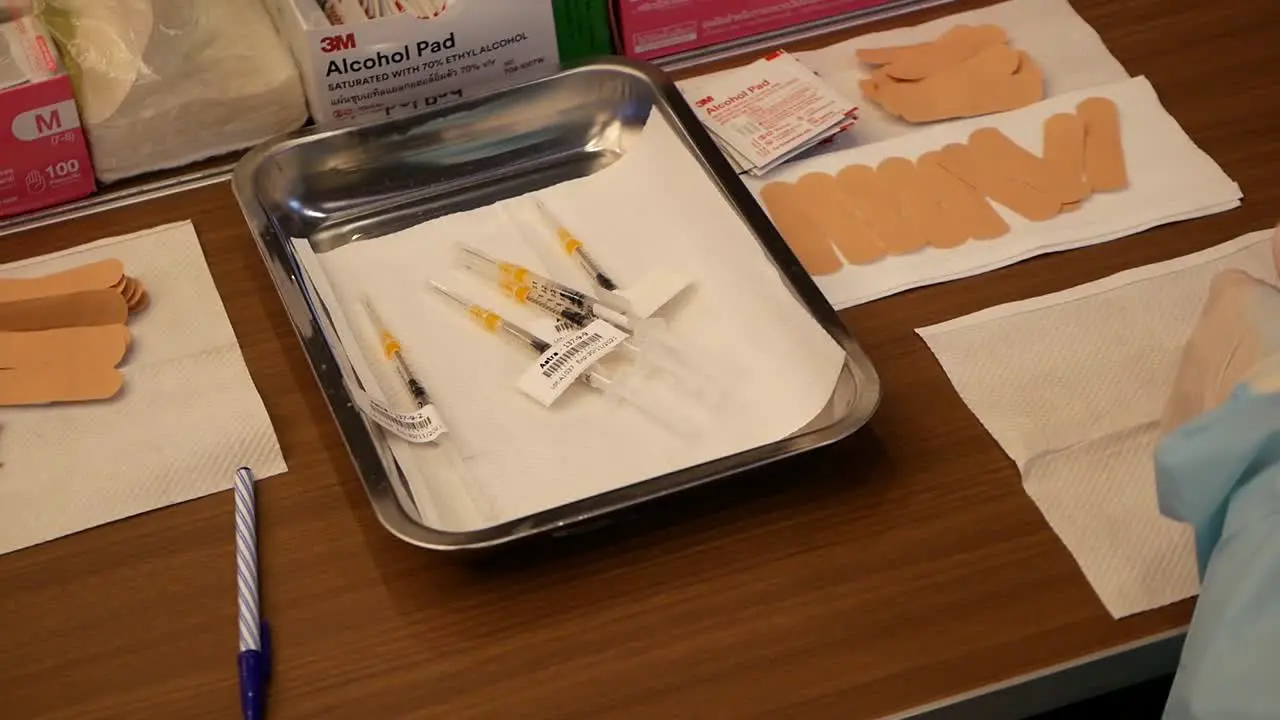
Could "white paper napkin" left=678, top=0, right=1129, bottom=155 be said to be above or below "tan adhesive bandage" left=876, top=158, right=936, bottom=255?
above

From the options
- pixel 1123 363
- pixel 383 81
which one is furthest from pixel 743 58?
pixel 1123 363

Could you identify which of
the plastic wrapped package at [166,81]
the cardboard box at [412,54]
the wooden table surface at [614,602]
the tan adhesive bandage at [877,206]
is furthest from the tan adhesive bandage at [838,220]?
the plastic wrapped package at [166,81]

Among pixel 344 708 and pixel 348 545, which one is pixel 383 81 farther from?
pixel 344 708

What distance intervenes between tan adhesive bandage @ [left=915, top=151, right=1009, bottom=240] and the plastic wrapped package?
17.7 inches

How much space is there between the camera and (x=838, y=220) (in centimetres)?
96

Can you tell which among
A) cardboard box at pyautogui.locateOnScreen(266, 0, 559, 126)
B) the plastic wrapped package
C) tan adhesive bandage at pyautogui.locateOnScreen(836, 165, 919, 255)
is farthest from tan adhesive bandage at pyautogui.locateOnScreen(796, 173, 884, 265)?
the plastic wrapped package

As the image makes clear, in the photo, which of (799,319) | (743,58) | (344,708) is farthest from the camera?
(743,58)

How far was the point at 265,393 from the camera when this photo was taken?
2.86ft

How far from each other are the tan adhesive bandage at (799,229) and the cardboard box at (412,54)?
0.20 meters

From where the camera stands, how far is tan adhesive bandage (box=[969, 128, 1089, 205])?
97 centimetres

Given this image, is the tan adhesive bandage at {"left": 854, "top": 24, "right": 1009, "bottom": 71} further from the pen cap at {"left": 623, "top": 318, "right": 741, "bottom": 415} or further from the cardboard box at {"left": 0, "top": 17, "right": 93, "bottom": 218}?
the cardboard box at {"left": 0, "top": 17, "right": 93, "bottom": 218}

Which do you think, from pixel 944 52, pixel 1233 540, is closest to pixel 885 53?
pixel 944 52

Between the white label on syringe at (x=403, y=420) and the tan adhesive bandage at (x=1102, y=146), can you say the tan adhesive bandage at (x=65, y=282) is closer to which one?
the white label on syringe at (x=403, y=420)

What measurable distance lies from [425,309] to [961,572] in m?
0.37
